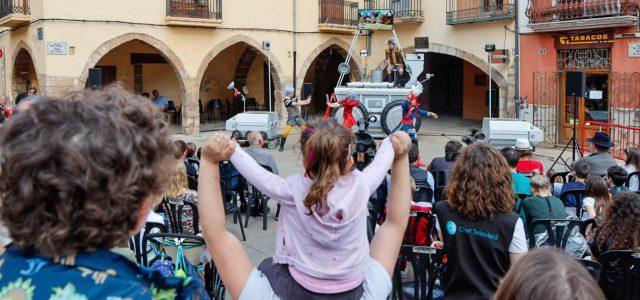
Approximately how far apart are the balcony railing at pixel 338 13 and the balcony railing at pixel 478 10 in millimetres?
3032

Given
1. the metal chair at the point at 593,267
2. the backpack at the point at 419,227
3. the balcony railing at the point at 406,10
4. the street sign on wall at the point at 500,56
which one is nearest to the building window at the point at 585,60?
the street sign on wall at the point at 500,56

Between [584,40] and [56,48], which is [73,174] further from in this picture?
[584,40]

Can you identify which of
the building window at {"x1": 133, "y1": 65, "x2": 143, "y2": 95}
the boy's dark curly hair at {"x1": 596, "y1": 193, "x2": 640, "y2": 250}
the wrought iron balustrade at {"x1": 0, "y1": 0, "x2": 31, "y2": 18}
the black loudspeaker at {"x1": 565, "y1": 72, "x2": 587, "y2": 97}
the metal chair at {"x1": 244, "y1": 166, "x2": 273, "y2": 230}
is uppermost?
the wrought iron balustrade at {"x1": 0, "y1": 0, "x2": 31, "y2": 18}

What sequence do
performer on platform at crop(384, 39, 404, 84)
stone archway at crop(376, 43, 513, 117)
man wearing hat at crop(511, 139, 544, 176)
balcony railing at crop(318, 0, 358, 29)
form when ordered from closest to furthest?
man wearing hat at crop(511, 139, 544, 176), performer on platform at crop(384, 39, 404, 84), stone archway at crop(376, 43, 513, 117), balcony railing at crop(318, 0, 358, 29)

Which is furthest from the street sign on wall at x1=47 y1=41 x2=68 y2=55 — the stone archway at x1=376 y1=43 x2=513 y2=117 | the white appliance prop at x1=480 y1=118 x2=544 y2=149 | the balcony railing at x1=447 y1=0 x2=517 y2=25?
the balcony railing at x1=447 y1=0 x2=517 y2=25

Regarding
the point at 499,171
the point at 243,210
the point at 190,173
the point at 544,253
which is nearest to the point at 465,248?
the point at 499,171

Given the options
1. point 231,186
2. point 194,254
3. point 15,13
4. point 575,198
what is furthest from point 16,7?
point 575,198

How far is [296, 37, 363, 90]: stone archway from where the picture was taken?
61.7ft

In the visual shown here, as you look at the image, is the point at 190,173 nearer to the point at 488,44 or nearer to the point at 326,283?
the point at 326,283

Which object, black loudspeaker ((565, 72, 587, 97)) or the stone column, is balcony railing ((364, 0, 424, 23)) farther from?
black loudspeaker ((565, 72, 587, 97))

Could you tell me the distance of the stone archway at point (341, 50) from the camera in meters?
18.8

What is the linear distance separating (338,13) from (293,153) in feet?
23.8

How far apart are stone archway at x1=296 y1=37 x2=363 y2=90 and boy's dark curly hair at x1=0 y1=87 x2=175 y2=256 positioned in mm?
17413

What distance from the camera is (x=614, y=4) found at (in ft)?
42.9
